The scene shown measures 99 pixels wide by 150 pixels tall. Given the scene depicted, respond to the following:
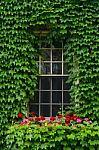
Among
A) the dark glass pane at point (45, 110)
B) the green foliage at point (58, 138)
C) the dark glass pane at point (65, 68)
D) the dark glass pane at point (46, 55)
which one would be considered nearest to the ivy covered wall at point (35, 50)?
the dark glass pane at point (65, 68)

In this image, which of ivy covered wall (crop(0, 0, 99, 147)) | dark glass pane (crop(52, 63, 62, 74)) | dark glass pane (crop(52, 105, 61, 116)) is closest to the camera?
ivy covered wall (crop(0, 0, 99, 147))

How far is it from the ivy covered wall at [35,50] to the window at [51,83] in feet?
0.99

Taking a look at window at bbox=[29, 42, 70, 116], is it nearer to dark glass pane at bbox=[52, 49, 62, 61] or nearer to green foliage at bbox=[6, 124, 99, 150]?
dark glass pane at bbox=[52, 49, 62, 61]

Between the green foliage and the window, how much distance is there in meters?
1.19

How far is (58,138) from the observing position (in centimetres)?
715

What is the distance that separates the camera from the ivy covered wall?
803 centimetres

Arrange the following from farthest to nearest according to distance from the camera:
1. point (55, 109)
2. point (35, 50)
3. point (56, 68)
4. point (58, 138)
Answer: point (56, 68), point (55, 109), point (35, 50), point (58, 138)

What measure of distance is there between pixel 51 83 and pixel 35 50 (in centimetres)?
90

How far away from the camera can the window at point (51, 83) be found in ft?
27.7

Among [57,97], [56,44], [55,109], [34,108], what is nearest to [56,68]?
[56,44]

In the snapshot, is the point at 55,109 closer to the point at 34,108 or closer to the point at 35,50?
the point at 34,108

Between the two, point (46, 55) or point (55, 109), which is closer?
point (55, 109)

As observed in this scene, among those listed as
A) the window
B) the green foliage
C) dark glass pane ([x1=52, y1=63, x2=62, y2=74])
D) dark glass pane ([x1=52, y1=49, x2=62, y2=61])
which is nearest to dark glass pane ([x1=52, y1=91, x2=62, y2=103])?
A: the window

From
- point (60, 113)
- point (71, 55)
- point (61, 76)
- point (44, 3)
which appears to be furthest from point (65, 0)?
point (60, 113)
